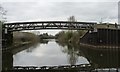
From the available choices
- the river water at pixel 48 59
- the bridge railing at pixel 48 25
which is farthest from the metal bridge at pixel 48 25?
the river water at pixel 48 59

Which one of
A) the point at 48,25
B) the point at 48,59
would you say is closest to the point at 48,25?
the point at 48,25

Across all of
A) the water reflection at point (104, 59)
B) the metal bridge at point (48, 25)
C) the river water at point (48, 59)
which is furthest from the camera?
the metal bridge at point (48, 25)

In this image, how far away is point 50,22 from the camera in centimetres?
6631

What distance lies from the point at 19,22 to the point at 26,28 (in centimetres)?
253

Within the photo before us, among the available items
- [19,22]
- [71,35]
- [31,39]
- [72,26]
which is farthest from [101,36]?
[31,39]

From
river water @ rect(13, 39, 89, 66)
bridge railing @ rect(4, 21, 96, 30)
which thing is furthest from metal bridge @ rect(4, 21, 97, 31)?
river water @ rect(13, 39, 89, 66)

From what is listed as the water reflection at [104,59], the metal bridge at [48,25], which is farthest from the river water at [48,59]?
the metal bridge at [48,25]

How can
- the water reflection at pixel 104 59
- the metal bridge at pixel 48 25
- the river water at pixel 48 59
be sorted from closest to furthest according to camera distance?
the water reflection at pixel 104 59, the river water at pixel 48 59, the metal bridge at pixel 48 25

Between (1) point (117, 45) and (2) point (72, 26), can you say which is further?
(2) point (72, 26)

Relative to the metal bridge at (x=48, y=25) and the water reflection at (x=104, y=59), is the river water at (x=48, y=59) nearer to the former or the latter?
the water reflection at (x=104, y=59)

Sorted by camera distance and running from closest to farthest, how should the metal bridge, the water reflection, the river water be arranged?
the water reflection, the river water, the metal bridge

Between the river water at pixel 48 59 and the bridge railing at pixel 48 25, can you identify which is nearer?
the river water at pixel 48 59

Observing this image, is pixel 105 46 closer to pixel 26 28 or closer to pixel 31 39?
pixel 26 28

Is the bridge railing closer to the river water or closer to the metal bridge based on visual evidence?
the metal bridge
